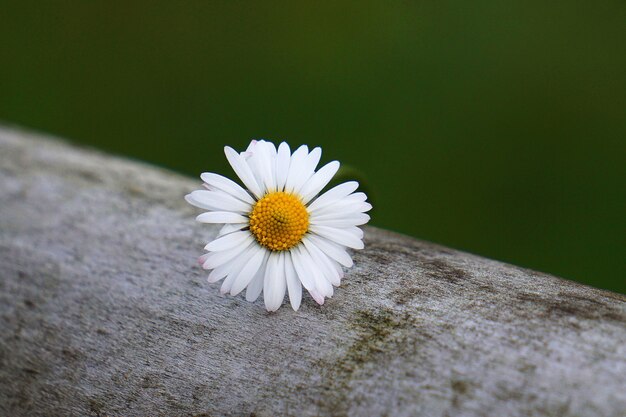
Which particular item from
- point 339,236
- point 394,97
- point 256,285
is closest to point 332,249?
point 339,236

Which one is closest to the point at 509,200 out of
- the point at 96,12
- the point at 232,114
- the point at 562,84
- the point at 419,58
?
the point at 562,84

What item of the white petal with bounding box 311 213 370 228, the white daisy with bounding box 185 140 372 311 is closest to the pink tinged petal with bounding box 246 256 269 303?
the white daisy with bounding box 185 140 372 311

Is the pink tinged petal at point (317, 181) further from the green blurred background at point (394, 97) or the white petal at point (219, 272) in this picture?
the green blurred background at point (394, 97)

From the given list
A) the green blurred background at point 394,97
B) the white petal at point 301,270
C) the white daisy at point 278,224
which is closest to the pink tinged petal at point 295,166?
the white daisy at point 278,224

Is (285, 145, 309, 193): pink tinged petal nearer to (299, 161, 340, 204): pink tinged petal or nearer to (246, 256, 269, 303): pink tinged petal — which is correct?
(299, 161, 340, 204): pink tinged petal

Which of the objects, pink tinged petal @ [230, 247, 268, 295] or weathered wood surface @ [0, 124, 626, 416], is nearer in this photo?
weathered wood surface @ [0, 124, 626, 416]

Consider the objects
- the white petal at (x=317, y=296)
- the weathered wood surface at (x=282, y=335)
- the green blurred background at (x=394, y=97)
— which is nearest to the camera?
the weathered wood surface at (x=282, y=335)

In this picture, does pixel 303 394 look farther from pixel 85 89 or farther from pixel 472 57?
pixel 85 89
